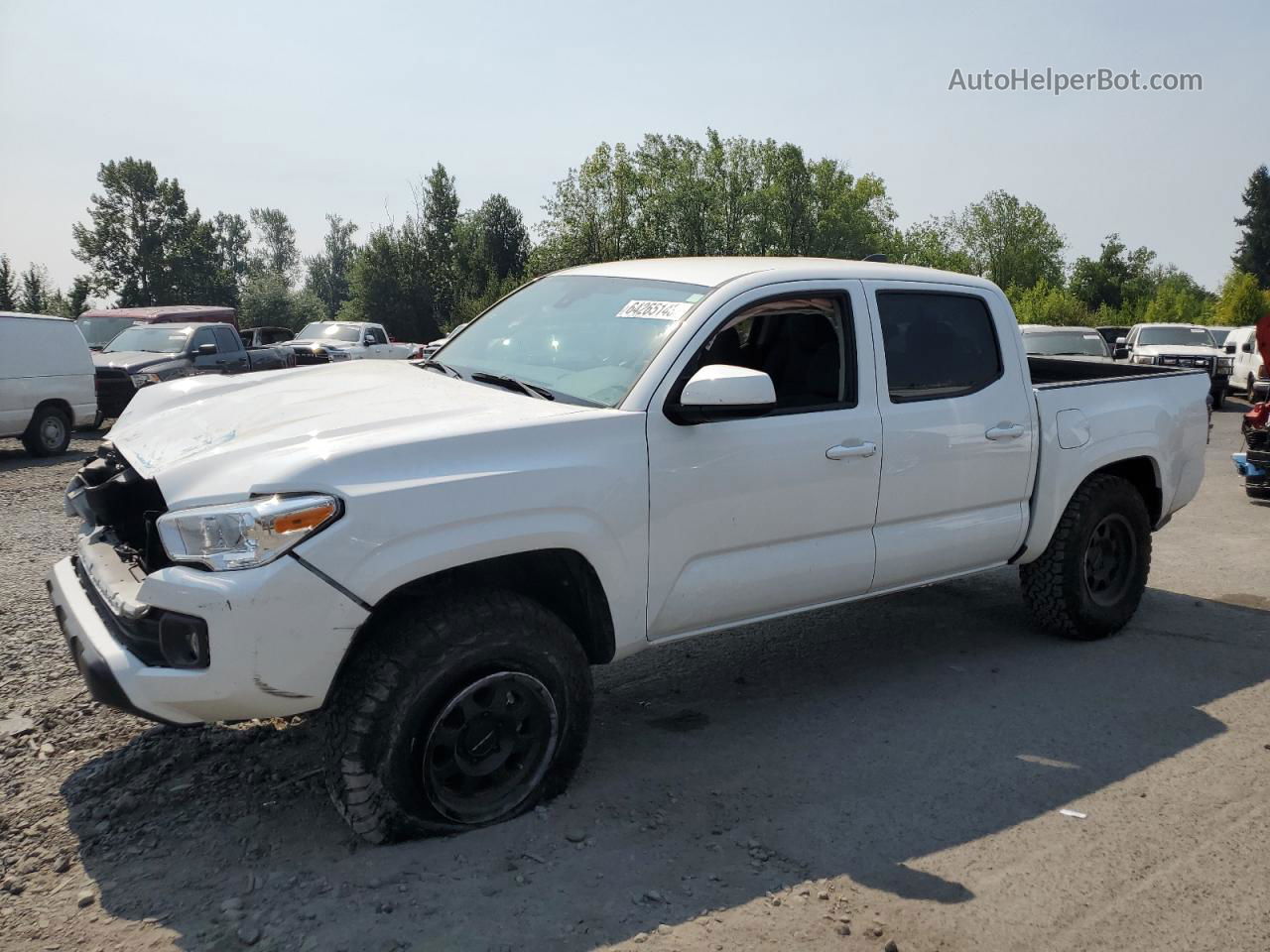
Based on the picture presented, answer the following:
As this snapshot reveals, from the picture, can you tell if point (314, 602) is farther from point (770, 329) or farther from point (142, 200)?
point (142, 200)

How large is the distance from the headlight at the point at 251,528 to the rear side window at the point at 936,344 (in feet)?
8.29

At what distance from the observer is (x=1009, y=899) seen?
10.3ft

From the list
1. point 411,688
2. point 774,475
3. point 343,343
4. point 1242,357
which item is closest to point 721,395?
point 774,475

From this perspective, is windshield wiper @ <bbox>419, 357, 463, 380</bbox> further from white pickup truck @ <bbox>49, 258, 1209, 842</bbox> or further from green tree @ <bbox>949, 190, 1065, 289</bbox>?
green tree @ <bbox>949, 190, 1065, 289</bbox>

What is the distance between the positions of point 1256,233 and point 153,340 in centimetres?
9463

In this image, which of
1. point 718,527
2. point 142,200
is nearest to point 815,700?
point 718,527

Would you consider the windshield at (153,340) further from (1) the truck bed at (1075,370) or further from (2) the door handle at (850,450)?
(2) the door handle at (850,450)

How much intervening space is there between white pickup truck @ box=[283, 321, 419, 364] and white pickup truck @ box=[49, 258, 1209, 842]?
69.5ft

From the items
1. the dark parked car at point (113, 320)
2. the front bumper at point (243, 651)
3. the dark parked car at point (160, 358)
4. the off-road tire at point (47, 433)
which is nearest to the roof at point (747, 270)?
the front bumper at point (243, 651)

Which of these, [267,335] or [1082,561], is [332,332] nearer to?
[267,335]

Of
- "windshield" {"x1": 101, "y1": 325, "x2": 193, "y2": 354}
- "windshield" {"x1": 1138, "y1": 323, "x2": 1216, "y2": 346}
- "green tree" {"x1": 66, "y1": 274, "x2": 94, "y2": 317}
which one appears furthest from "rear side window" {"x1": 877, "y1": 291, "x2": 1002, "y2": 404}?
"green tree" {"x1": 66, "y1": 274, "x2": 94, "y2": 317}

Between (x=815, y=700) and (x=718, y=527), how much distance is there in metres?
1.32

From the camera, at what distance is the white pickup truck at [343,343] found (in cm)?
A: 2491

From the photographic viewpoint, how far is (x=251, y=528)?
116 inches
